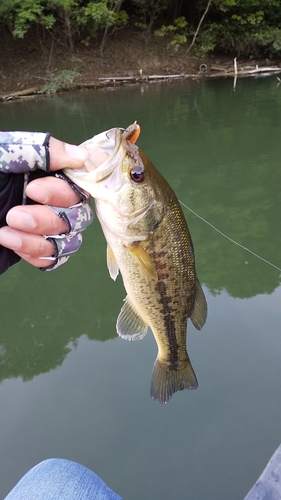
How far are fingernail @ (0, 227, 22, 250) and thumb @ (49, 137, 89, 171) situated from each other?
30 cm

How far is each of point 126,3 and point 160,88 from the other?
31.4 feet

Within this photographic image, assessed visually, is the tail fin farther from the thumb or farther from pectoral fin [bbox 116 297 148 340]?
the thumb

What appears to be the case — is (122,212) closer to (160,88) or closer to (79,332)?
(79,332)

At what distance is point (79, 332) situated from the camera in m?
4.48

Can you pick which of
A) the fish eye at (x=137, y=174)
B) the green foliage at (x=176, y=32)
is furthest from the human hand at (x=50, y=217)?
the green foliage at (x=176, y=32)

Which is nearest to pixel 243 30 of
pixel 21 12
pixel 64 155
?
pixel 21 12

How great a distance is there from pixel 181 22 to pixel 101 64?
5.88 meters

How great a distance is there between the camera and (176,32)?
2411 centimetres

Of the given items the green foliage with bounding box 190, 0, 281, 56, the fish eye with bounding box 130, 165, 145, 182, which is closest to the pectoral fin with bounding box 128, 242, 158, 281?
the fish eye with bounding box 130, 165, 145, 182

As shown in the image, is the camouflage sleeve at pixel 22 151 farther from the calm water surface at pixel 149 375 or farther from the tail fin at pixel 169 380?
the calm water surface at pixel 149 375

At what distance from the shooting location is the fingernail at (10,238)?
5.11 feet

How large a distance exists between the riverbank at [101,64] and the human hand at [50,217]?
773 inches

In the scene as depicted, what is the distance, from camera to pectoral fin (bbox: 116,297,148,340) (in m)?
2.02

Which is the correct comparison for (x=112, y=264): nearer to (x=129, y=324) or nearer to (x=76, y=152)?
(x=129, y=324)
